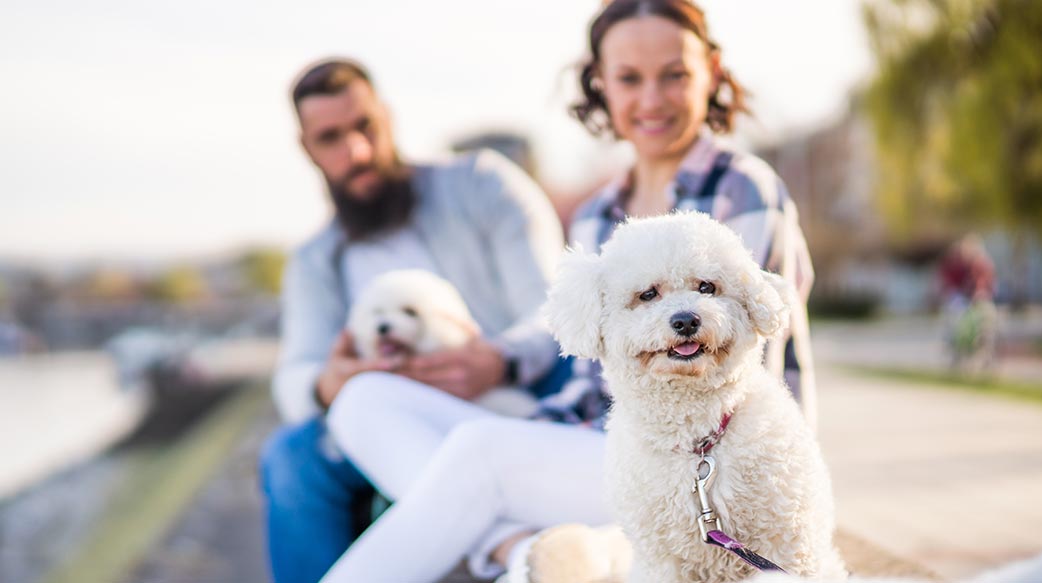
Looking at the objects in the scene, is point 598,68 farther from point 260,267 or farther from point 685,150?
point 260,267

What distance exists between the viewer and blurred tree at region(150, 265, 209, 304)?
72562 mm

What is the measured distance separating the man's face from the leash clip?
5.48 ft

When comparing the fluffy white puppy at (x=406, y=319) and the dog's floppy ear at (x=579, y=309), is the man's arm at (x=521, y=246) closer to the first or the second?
the fluffy white puppy at (x=406, y=319)

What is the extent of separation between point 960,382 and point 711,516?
34.1ft

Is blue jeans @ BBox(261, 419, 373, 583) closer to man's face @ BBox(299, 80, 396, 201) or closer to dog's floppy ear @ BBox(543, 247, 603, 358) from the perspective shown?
man's face @ BBox(299, 80, 396, 201)

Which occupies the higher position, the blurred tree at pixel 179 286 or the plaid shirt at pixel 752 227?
the plaid shirt at pixel 752 227

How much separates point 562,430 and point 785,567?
0.64 m

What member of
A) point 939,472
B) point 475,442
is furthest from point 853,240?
point 475,442

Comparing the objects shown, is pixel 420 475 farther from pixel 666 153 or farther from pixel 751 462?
pixel 666 153

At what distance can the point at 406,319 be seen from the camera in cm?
259

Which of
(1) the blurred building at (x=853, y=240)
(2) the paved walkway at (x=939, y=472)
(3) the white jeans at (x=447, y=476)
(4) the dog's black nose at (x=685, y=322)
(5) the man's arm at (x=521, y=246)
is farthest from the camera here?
(1) the blurred building at (x=853, y=240)

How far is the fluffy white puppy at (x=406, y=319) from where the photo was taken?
2.60 meters

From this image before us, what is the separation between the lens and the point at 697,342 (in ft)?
4.35

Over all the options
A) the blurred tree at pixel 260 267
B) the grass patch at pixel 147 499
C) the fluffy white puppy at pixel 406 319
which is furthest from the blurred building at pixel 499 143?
the blurred tree at pixel 260 267
